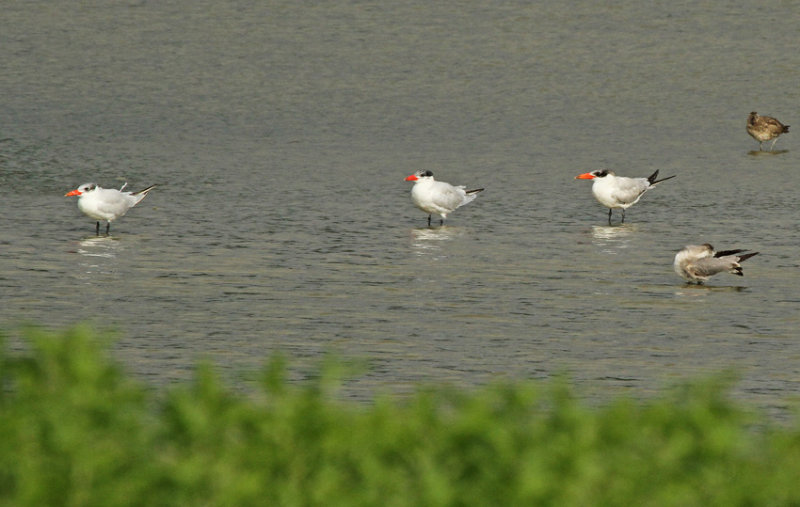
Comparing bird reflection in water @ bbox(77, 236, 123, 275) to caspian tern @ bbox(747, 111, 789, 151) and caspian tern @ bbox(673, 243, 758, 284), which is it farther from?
caspian tern @ bbox(747, 111, 789, 151)

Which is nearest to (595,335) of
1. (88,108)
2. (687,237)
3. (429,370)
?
(429,370)

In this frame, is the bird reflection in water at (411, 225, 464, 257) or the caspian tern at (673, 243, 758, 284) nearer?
the caspian tern at (673, 243, 758, 284)

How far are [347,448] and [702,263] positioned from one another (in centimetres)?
1257

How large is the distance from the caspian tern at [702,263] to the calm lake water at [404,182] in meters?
0.21

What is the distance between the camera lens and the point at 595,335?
50.1ft

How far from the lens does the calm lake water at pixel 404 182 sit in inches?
591

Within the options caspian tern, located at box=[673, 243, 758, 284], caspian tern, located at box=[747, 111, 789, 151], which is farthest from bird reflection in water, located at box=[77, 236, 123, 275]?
caspian tern, located at box=[747, 111, 789, 151]

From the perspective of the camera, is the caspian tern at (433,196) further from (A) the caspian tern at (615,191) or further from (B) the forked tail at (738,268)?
(B) the forked tail at (738,268)

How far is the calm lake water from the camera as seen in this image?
1502cm

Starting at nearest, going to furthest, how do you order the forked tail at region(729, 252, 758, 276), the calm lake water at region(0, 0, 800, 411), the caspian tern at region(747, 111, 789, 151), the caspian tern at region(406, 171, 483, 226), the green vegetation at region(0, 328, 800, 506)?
the green vegetation at region(0, 328, 800, 506) < the calm lake water at region(0, 0, 800, 411) < the forked tail at region(729, 252, 758, 276) < the caspian tern at region(406, 171, 483, 226) < the caspian tern at region(747, 111, 789, 151)

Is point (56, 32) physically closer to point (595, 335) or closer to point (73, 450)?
point (595, 335)

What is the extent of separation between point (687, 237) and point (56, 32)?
91.0 ft

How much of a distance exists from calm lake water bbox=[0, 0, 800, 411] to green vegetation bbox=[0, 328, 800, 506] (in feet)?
19.6

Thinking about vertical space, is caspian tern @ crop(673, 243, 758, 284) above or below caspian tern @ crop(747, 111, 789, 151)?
below
